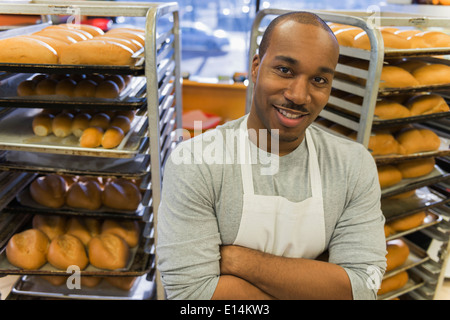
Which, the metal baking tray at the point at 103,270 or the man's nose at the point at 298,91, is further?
the metal baking tray at the point at 103,270

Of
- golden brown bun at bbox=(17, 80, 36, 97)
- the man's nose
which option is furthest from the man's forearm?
golden brown bun at bbox=(17, 80, 36, 97)

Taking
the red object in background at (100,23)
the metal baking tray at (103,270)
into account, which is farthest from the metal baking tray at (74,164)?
the red object in background at (100,23)

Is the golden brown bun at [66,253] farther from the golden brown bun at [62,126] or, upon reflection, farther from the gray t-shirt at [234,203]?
the gray t-shirt at [234,203]

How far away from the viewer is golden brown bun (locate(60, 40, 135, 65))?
1.52 meters

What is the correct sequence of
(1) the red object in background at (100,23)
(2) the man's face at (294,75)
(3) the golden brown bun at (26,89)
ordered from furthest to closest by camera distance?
(1) the red object in background at (100,23) < (3) the golden brown bun at (26,89) < (2) the man's face at (294,75)

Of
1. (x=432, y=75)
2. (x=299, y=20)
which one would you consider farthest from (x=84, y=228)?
(x=432, y=75)

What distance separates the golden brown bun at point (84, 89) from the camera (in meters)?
1.72

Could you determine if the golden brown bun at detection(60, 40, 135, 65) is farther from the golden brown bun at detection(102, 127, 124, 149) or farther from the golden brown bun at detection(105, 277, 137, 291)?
the golden brown bun at detection(105, 277, 137, 291)

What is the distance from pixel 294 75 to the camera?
45.1 inches

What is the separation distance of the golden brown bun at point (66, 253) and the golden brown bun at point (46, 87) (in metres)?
0.76

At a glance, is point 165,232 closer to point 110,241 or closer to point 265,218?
point 265,218

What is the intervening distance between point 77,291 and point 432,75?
86.6 inches

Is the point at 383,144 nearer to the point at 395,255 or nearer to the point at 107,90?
the point at 395,255

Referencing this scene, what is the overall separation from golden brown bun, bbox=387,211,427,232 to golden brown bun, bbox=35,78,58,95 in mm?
1937
